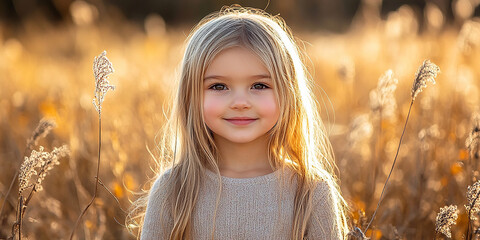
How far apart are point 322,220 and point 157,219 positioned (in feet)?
1.89

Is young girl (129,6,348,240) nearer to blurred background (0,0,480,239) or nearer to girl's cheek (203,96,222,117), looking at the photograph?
girl's cheek (203,96,222,117)

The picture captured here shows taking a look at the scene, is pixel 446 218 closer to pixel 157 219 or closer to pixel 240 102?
pixel 240 102

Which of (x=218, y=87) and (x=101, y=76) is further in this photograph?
(x=218, y=87)

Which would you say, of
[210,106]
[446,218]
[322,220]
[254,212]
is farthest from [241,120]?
[446,218]

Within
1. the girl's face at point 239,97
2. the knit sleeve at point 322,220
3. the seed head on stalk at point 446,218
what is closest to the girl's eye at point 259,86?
the girl's face at point 239,97

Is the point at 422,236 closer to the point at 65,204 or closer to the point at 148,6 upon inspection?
the point at 65,204

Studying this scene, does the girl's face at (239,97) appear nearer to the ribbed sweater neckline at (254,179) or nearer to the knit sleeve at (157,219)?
the ribbed sweater neckline at (254,179)

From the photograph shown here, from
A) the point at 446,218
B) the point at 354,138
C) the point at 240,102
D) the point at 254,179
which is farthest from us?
the point at 354,138

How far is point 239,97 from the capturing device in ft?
6.35

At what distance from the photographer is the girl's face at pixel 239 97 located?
6.40ft

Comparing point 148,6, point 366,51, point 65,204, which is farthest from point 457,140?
point 148,6

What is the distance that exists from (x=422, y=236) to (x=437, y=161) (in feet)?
1.88

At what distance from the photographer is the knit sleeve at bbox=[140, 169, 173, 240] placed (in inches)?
80.4

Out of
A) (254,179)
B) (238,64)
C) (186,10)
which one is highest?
(186,10)
